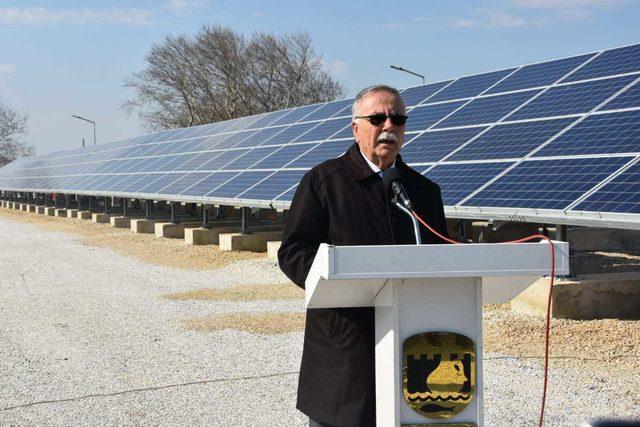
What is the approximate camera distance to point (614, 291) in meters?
9.00

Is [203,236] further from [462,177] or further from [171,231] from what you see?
[462,177]

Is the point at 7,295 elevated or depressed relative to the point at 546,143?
depressed

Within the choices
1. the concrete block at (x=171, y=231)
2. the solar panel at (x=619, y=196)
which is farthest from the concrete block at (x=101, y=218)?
the solar panel at (x=619, y=196)

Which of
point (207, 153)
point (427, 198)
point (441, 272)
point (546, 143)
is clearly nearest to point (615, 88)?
point (546, 143)

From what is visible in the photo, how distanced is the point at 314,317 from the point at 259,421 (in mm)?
2808

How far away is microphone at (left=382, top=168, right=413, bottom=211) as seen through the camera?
9.29ft

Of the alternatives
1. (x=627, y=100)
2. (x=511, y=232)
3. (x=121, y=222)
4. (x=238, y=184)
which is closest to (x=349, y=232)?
(x=627, y=100)

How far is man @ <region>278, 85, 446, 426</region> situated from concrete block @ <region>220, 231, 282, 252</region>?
45.9ft

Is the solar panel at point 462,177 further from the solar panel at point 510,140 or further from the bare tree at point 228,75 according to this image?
the bare tree at point 228,75

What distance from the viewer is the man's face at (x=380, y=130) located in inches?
115

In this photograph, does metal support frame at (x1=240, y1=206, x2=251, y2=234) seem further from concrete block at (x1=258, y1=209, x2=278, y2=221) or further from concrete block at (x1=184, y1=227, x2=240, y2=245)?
concrete block at (x1=258, y1=209, x2=278, y2=221)

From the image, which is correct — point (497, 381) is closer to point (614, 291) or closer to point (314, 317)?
point (614, 291)

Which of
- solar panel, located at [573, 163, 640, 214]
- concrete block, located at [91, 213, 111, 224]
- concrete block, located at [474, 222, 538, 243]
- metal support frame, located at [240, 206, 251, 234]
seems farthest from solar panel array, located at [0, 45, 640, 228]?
concrete block, located at [91, 213, 111, 224]

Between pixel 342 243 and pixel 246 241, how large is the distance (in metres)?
14.1
